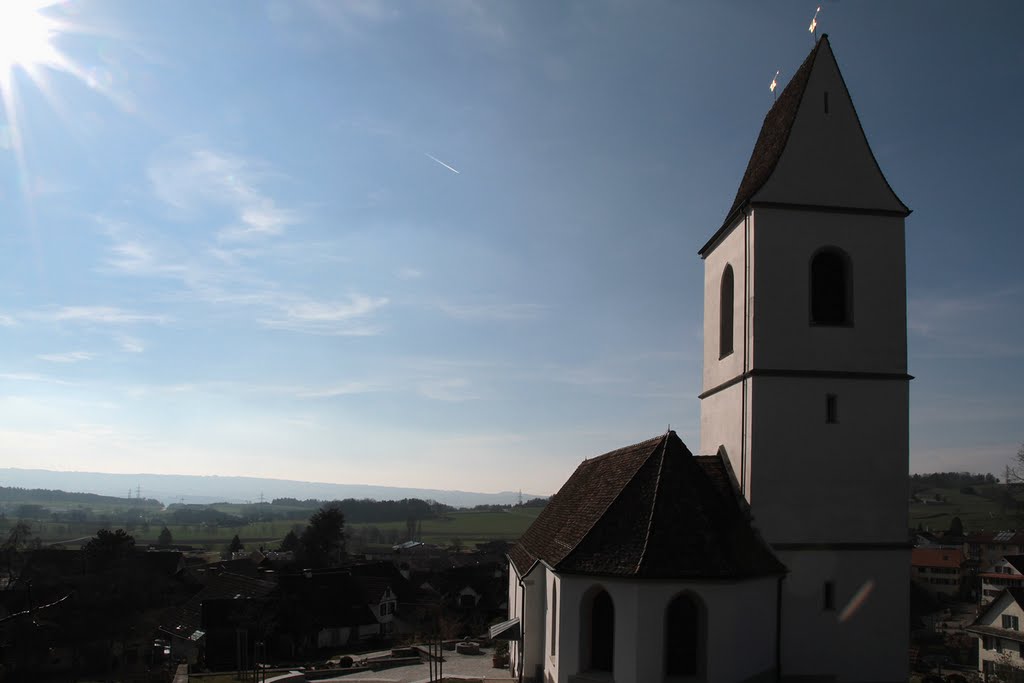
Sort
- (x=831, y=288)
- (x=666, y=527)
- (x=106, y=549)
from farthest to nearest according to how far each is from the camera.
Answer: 1. (x=106, y=549)
2. (x=831, y=288)
3. (x=666, y=527)

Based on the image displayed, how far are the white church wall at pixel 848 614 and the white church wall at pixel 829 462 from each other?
19.6 inches

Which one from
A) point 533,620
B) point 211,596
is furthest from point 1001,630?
point 211,596

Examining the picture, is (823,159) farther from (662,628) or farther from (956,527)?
(956,527)

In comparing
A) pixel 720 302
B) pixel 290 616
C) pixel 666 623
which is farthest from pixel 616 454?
pixel 290 616

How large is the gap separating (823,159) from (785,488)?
776cm

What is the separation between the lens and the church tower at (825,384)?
55.5 feet

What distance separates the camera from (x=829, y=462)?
1731cm

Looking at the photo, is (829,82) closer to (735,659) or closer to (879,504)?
(879,504)

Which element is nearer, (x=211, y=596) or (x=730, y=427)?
(x=730, y=427)

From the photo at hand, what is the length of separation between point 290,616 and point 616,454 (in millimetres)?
32324

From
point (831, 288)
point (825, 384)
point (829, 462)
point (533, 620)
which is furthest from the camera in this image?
point (533, 620)

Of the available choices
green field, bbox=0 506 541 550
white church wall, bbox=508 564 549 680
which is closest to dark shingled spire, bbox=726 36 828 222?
white church wall, bbox=508 564 549 680

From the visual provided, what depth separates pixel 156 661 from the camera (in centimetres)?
4428

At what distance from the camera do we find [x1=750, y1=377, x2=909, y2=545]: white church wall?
17031 mm
